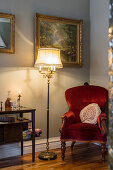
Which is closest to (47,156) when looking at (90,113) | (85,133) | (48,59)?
(85,133)

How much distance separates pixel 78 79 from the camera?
3.98 metres

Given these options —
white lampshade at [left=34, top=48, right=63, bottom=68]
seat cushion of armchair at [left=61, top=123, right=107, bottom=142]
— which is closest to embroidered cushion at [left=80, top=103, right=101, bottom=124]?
seat cushion of armchair at [left=61, top=123, right=107, bottom=142]

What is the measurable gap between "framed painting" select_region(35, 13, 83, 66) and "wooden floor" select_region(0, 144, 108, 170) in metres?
1.49

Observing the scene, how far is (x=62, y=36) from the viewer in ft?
12.4

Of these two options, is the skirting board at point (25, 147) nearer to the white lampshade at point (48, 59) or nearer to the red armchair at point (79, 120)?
the red armchair at point (79, 120)

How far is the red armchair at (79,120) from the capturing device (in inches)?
119

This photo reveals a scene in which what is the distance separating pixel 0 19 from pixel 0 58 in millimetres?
550

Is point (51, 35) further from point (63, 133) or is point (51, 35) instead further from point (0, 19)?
point (63, 133)

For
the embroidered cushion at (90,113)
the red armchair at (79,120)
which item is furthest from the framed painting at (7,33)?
the embroidered cushion at (90,113)

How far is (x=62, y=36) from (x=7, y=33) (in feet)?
3.11

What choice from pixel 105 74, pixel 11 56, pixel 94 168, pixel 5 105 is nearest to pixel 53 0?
pixel 11 56

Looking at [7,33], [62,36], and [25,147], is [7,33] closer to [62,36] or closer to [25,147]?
[62,36]

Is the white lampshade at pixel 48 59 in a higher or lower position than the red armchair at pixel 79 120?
higher

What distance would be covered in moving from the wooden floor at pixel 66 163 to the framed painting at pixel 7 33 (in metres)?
1.55
